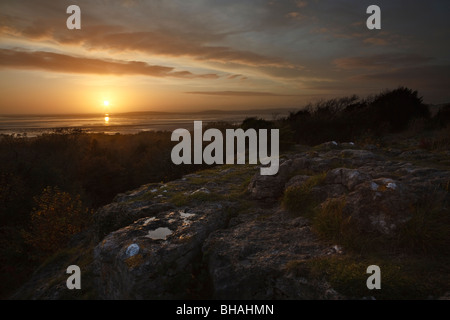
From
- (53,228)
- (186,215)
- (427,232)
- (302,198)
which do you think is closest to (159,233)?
(186,215)

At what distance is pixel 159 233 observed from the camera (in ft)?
12.7

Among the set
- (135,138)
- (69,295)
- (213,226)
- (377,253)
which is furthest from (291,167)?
(135,138)

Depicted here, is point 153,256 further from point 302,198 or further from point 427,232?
point 427,232

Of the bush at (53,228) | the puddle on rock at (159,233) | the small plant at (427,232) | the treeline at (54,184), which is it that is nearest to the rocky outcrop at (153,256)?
the puddle on rock at (159,233)

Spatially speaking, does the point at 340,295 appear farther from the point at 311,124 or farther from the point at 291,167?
the point at 311,124

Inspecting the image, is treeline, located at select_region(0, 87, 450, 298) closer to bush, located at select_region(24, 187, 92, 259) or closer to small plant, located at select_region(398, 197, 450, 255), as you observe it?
bush, located at select_region(24, 187, 92, 259)

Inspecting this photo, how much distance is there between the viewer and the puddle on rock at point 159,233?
148 inches

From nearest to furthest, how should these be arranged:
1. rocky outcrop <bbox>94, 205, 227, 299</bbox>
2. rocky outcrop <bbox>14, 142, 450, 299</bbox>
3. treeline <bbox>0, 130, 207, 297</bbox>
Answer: rocky outcrop <bbox>14, 142, 450, 299</bbox> < rocky outcrop <bbox>94, 205, 227, 299</bbox> < treeline <bbox>0, 130, 207, 297</bbox>

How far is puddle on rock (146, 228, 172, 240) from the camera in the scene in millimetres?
3749

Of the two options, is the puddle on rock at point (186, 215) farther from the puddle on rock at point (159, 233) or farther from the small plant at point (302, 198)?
the small plant at point (302, 198)

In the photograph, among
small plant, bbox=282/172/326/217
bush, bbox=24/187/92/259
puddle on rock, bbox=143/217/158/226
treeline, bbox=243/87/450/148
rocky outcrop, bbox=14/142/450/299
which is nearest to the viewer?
rocky outcrop, bbox=14/142/450/299

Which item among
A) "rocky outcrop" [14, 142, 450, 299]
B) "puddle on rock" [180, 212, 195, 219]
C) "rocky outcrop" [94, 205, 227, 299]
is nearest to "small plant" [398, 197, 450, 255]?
"rocky outcrop" [14, 142, 450, 299]

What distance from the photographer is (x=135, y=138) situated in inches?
1512

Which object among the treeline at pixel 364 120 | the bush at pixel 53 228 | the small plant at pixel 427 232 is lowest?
the bush at pixel 53 228
